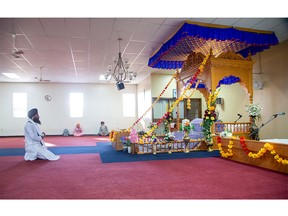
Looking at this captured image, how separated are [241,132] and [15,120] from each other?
12463 mm

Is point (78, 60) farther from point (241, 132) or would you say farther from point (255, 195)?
point (255, 195)

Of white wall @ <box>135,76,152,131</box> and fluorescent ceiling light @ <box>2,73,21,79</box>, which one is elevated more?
fluorescent ceiling light @ <box>2,73,21,79</box>

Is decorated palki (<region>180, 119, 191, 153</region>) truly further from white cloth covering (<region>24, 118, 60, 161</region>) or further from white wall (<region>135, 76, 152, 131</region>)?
white wall (<region>135, 76, 152, 131</region>)

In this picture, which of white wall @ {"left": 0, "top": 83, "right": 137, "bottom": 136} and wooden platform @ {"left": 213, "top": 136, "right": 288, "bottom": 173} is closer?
wooden platform @ {"left": 213, "top": 136, "right": 288, "bottom": 173}

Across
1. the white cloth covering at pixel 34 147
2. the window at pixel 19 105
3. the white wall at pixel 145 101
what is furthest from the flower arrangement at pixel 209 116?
the window at pixel 19 105

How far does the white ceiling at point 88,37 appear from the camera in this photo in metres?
5.54

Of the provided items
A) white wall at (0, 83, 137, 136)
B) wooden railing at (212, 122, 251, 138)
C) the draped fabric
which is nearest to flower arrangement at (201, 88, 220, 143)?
wooden railing at (212, 122, 251, 138)

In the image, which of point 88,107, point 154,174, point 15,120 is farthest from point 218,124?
point 15,120

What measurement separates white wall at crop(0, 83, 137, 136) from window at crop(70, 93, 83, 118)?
0.24 meters

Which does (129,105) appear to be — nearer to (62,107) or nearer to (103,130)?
(103,130)

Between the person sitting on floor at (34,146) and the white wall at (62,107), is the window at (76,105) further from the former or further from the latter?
the person sitting on floor at (34,146)

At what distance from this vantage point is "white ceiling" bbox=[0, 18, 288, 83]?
5539 mm

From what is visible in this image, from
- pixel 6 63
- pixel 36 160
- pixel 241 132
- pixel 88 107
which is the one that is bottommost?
pixel 36 160

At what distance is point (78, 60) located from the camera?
900 cm
